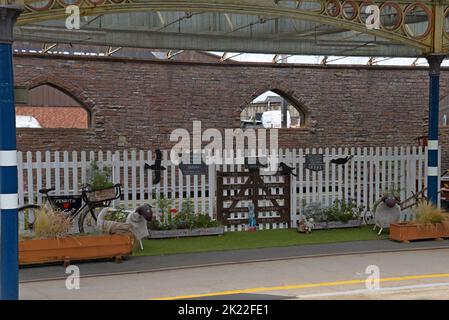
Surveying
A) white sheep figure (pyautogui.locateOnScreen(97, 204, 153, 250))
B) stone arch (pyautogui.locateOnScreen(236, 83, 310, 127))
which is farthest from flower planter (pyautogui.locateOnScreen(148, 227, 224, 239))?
stone arch (pyautogui.locateOnScreen(236, 83, 310, 127))

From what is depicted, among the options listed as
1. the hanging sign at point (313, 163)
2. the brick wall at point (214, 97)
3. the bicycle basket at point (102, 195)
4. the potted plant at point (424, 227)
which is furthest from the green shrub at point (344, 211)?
the brick wall at point (214, 97)

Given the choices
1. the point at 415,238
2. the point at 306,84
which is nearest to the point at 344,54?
the point at 306,84

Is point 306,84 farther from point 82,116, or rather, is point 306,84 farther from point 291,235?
point 82,116

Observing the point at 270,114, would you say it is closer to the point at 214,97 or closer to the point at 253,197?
the point at 214,97

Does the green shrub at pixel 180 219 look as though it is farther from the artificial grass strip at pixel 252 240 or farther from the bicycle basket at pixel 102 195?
the bicycle basket at pixel 102 195

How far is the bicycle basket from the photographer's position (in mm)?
11686

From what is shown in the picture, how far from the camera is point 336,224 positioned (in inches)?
545

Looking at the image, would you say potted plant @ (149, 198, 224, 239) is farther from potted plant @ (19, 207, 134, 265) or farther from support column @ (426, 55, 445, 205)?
support column @ (426, 55, 445, 205)

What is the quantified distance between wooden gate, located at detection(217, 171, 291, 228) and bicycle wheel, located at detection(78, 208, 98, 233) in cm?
319

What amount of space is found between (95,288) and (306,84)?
15.0m

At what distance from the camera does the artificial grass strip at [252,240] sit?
1150 cm

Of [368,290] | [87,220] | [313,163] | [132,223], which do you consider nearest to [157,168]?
[87,220]

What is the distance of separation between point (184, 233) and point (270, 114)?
19.4m
